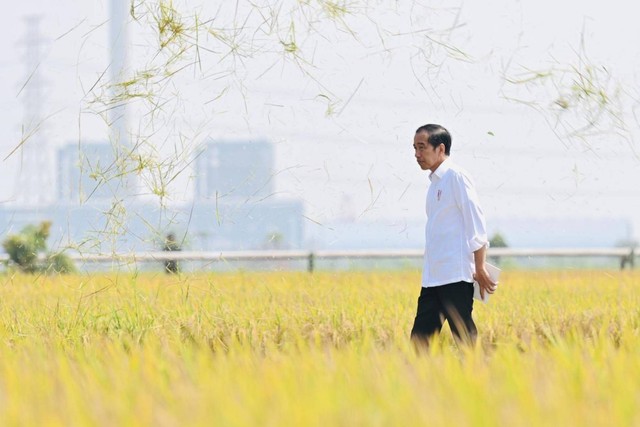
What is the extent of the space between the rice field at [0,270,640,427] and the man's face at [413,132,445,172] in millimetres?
1033

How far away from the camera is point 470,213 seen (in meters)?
4.98

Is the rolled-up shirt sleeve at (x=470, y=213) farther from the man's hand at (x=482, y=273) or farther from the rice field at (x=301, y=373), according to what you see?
the rice field at (x=301, y=373)

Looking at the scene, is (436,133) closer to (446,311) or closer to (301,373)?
(446,311)

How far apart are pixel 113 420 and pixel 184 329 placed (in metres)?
3.34

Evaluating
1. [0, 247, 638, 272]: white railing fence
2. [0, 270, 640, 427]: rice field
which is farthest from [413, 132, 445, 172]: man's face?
[0, 247, 638, 272]: white railing fence

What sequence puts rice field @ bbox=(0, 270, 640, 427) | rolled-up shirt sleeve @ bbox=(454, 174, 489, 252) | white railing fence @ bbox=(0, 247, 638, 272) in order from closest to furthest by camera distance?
1. rice field @ bbox=(0, 270, 640, 427)
2. rolled-up shirt sleeve @ bbox=(454, 174, 489, 252)
3. white railing fence @ bbox=(0, 247, 638, 272)

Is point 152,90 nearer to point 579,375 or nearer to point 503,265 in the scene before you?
point 579,375

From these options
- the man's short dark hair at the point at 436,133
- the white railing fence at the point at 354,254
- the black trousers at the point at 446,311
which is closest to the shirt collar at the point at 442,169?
the man's short dark hair at the point at 436,133

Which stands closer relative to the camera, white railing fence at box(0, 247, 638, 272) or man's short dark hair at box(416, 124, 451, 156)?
man's short dark hair at box(416, 124, 451, 156)

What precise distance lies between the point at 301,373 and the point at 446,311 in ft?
5.71

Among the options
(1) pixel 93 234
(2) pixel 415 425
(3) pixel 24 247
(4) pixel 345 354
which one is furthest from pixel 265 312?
(3) pixel 24 247

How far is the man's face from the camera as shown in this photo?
502 centimetres

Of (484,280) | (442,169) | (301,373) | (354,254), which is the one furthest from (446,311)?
(354,254)

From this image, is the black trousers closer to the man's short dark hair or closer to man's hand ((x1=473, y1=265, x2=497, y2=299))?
man's hand ((x1=473, y1=265, x2=497, y2=299))
